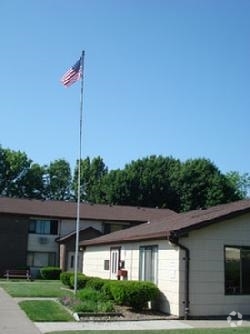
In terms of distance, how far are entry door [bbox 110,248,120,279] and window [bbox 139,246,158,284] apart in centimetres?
408

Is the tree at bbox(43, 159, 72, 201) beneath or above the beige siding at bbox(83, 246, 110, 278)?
above

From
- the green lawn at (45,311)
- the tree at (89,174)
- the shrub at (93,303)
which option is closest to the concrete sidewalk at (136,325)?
the green lawn at (45,311)

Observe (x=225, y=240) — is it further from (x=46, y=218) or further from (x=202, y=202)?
(x=202, y=202)

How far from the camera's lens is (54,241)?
156 feet

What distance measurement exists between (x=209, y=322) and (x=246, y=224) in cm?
410

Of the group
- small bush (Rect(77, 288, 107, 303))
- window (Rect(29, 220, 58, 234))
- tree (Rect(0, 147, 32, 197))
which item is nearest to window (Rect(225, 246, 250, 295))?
small bush (Rect(77, 288, 107, 303))

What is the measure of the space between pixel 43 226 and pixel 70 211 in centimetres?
322

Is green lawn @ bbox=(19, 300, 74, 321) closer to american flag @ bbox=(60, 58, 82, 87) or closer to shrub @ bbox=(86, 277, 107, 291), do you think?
shrub @ bbox=(86, 277, 107, 291)

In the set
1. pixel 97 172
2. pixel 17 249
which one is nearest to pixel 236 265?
pixel 17 249

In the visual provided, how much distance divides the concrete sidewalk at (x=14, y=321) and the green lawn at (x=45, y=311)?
256 millimetres

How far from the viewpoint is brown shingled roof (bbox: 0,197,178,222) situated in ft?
157

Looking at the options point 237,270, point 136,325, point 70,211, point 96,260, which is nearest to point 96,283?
point 237,270

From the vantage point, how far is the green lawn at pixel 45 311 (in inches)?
639

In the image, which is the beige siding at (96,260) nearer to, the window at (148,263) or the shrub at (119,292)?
the window at (148,263)
